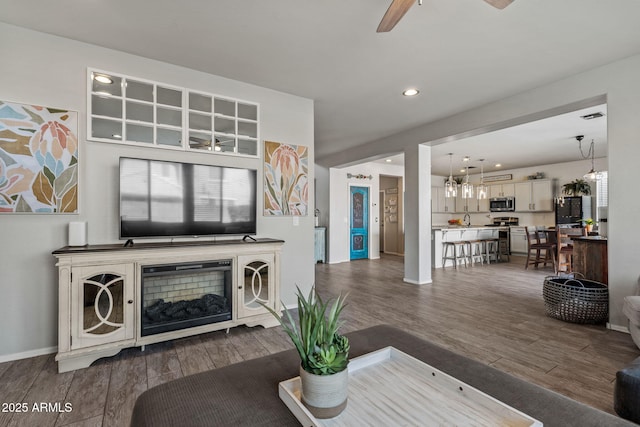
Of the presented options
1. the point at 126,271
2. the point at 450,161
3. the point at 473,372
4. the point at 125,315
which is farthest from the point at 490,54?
the point at 450,161

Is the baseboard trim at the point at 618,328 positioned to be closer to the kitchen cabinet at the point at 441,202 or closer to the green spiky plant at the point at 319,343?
the green spiky plant at the point at 319,343

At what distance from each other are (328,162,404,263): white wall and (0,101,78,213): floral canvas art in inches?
214

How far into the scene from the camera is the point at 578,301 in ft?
10.3

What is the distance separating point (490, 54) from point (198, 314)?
366 cm

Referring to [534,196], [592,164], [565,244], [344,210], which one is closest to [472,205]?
[534,196]

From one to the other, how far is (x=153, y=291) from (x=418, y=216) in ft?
13.1

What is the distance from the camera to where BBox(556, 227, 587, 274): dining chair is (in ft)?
19.7

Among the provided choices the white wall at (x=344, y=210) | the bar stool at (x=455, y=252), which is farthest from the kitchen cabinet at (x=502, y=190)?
the white wall at (x=344, y=210)

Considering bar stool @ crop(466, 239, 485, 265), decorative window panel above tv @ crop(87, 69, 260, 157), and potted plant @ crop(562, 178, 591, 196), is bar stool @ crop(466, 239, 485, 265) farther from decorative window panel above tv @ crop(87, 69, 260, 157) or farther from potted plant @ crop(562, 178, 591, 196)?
decorative window panel above tv @ crop(87, 69, 260, 157)

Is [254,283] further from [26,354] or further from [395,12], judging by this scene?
[395,12]

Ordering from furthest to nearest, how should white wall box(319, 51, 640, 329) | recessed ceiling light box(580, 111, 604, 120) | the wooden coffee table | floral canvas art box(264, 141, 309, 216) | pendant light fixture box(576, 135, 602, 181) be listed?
pendant light fixture box(576, 135, 602, 181) < recessed ceiling light box(580, 111, 604, 120) < floral canvas art box(264, 141, 309, 216) < white wall box(319, 51, 640, 329) < the wooden coffee table

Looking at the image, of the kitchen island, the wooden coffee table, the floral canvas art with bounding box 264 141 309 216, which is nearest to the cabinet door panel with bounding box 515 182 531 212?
the kitchen island

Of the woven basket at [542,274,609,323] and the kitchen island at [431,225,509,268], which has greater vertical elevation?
the kitchen island at [431,225,509,268]

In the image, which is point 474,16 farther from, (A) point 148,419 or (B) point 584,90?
(A) point 148,419
